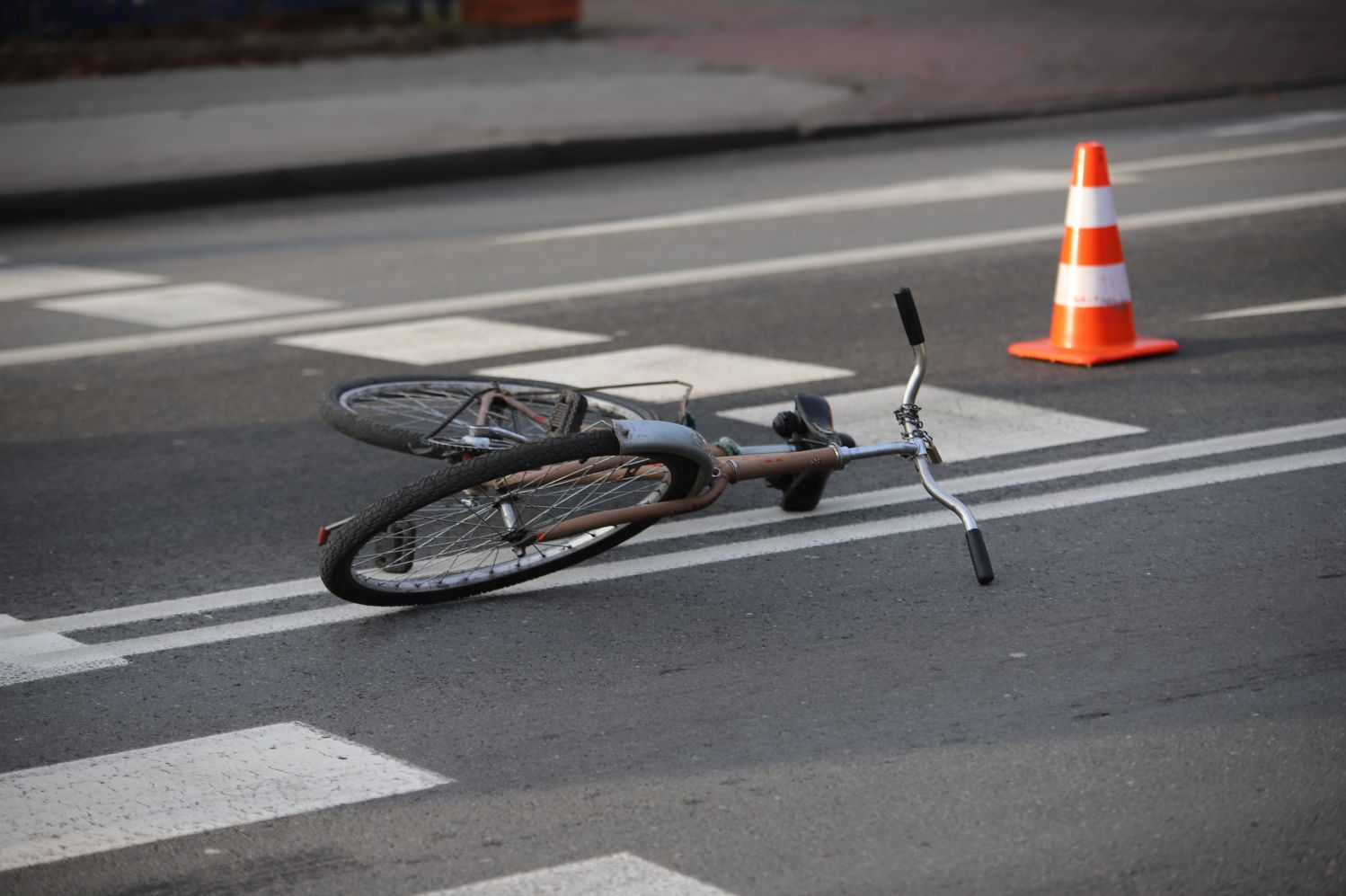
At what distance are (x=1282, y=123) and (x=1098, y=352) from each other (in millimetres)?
7560

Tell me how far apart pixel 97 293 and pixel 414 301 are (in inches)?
75.2

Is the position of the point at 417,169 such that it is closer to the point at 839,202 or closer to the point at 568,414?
the point at 839,202

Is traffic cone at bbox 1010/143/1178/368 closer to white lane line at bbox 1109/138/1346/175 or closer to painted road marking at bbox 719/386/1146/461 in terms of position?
painted road marking at bbox 719/386/1146/461

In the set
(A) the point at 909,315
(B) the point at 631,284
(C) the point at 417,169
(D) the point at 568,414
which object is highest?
(A) the point at 909,315

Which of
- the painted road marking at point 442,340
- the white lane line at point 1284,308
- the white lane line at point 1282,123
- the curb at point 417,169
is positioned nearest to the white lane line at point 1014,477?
the white lane line at point 1284,308

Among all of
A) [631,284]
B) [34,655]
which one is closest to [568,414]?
[34,655]

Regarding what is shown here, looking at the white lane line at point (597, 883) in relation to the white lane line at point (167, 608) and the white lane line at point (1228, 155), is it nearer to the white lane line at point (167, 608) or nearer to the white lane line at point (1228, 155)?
the white lane line at point (167, 608)

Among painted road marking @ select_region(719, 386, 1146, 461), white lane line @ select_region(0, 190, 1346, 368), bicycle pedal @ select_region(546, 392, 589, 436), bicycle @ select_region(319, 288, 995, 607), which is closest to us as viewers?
bicycle @ select_region(319, 288, 995, 607)

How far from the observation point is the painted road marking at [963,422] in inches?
243

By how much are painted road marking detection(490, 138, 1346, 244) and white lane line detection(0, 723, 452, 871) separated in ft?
22.9

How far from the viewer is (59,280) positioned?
404 inches

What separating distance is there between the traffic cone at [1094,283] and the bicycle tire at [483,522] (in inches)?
113

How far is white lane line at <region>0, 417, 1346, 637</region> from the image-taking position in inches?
192

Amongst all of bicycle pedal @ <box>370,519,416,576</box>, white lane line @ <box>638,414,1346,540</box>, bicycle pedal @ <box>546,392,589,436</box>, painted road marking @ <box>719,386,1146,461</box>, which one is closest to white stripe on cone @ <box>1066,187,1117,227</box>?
painted road marking @ <box>719,386,1146,461</box>
